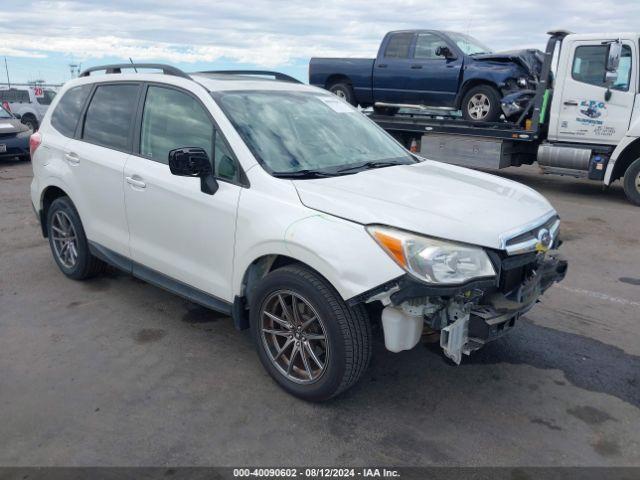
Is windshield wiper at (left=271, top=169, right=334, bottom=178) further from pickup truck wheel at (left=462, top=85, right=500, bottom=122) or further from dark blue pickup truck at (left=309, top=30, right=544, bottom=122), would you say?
pickup truck wheel at (left=462, top=85, right=500, bottom=122)

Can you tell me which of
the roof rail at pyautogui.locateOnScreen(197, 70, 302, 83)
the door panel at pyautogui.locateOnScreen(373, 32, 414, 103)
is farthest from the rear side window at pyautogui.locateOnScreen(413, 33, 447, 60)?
the roof rail at pyautogui.locateOnScreen(197, 70, 302, 83)

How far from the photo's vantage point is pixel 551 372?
368cm

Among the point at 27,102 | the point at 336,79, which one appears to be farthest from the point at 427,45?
the point at 27,102

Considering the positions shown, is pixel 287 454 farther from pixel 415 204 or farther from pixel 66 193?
pixel 66 193

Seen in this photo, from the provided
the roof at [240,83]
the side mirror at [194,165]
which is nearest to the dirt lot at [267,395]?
the side mirror at [194,165]

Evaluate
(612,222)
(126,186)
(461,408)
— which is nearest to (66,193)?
(126,186)

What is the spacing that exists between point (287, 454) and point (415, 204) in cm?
146

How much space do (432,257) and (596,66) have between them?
8.05 m

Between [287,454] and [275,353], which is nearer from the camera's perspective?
[287,454]

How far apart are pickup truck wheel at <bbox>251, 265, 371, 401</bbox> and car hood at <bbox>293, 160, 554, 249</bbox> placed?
434 millimetres

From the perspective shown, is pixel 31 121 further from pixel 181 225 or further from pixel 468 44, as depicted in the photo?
pixel 181 225

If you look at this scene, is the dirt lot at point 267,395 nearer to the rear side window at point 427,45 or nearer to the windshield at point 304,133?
the windshield at point 304,133

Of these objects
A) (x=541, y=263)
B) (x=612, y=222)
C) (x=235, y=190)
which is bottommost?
(x=612, y=222)

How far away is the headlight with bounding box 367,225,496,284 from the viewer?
108 inches
